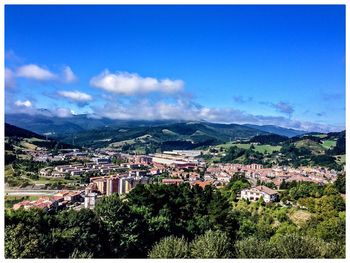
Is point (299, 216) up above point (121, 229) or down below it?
below

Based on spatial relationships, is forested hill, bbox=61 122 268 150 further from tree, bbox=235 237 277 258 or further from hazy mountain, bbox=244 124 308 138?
tree, bbox=235 237 277 258

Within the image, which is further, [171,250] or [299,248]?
[171,250]

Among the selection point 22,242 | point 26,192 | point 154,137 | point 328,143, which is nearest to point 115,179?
point 26,192

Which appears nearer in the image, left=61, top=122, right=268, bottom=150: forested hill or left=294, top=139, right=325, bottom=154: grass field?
left=294, top=139, right=325, bottom=154: grass field

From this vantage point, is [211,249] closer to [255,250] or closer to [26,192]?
[255,250]

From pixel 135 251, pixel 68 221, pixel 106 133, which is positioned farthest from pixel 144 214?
pixel 106 133

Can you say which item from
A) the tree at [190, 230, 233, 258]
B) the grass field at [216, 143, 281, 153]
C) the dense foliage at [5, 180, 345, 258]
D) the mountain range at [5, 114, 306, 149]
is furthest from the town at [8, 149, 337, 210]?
the mountain range at [5, 114, 306, 149]

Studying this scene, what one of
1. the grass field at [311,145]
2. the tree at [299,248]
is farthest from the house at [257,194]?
the grass field at [311,145]

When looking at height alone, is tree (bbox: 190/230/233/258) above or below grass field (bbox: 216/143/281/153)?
below

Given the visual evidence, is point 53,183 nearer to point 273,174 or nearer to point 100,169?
point 100,169

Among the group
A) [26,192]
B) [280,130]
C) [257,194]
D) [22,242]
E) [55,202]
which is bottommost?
→ [257,194]

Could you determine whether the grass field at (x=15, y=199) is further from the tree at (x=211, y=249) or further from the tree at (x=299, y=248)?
the tree at (x=299, y=248)
